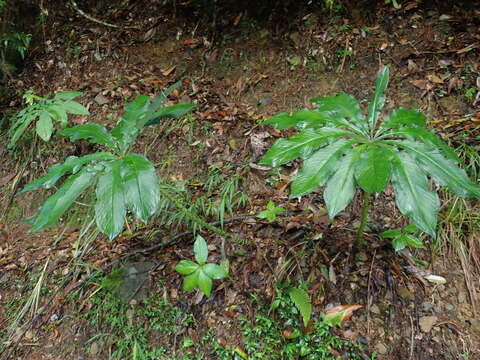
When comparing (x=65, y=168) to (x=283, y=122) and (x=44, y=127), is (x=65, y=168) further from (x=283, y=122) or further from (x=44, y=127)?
(x=44, y=127)

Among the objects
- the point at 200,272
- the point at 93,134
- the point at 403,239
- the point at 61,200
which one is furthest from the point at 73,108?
the point at 403,239

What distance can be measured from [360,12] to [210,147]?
1670 millimetres

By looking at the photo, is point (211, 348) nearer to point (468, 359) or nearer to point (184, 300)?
point (184, 300)

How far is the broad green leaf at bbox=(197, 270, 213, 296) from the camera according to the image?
177 centimetres

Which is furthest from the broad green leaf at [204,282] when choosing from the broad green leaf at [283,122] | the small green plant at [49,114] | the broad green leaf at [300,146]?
the small green plant at [49,114]

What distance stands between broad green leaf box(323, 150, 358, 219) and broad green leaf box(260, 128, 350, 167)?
5.0 inches

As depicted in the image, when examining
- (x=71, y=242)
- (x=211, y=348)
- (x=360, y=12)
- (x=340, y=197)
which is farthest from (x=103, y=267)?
(x=360, y=12)

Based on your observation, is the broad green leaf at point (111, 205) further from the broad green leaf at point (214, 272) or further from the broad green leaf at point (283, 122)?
the broad green leaf at point (283, 122)

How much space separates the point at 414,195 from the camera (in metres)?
1.34

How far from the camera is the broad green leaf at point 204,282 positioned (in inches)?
69.7

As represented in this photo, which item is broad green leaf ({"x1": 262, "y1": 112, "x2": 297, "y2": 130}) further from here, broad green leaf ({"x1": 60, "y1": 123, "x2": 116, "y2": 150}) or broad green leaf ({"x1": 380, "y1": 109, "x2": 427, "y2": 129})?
broad green leaf ({"x1": 60, "y1": 123, "x2": 116, "y2": 150})

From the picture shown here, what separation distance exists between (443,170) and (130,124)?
4.45ft

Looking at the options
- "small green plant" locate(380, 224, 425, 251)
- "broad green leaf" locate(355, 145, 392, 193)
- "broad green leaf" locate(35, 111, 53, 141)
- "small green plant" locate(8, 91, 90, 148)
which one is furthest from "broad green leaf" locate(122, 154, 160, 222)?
"broad green leaf" locate(35, 111, 53, 141)

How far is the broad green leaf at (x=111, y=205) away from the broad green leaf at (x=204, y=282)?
0.52 m
